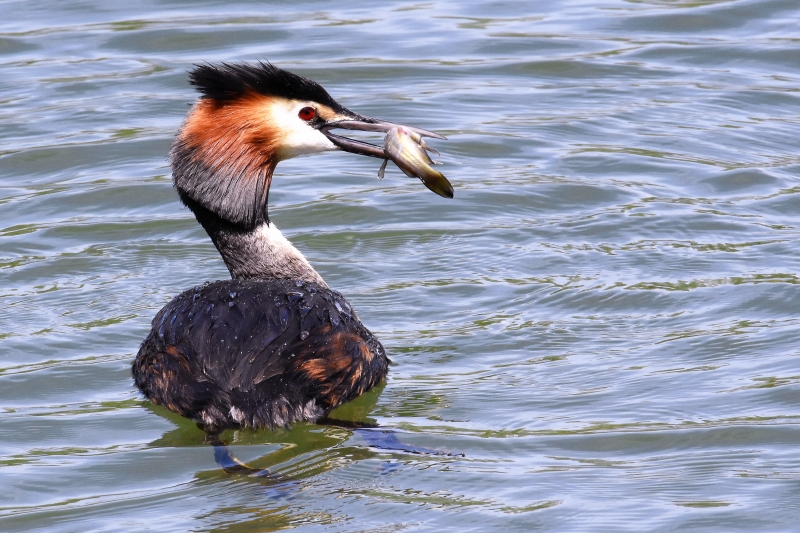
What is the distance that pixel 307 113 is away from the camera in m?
6.64

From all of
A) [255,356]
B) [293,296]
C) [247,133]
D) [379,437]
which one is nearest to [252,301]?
[293,296]

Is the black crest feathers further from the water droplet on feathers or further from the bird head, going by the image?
the water droplet on feathers

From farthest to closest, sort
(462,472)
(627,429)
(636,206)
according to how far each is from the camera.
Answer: (636,206), (627,429), (462,472)

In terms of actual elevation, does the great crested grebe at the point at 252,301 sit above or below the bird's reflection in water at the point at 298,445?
above

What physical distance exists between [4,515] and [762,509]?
2923 mm

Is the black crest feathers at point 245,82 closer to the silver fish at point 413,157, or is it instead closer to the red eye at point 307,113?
the red eye at point 307,113

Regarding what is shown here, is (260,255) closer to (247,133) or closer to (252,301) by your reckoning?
(247,133)

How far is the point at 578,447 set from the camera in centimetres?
573

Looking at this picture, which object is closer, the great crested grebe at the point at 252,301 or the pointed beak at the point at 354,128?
the great crested grebe at the point at 252,301

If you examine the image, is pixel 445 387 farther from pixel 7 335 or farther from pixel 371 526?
pixel 7 335

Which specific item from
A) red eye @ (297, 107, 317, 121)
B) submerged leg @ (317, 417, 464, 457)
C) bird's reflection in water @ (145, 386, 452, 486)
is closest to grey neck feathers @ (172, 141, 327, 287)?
red eye @ (297, 107, 317, 121)

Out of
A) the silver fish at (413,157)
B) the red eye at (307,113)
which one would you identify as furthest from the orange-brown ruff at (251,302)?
the silver fish at (413,157)

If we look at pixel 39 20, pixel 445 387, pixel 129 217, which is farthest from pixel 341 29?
pixel 445 387

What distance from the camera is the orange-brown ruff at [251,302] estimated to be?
5641 millimetres
